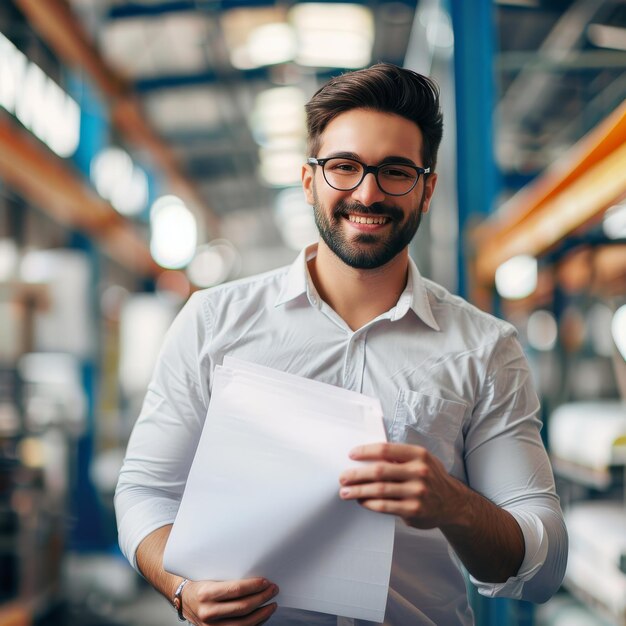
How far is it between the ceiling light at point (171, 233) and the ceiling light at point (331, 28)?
3388 millimetres

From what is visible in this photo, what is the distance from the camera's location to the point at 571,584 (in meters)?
2.81

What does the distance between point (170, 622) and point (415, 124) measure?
443 cm

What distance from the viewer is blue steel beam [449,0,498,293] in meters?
4.04

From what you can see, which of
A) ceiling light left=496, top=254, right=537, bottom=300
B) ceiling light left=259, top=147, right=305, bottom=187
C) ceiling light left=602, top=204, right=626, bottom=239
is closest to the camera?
ceiling light left=602, top=204, right=626, bottom=239

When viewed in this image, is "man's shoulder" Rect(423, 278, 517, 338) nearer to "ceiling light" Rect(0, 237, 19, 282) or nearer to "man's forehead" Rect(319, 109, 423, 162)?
"man's forehead" Rect(319, 109, 423, 162)

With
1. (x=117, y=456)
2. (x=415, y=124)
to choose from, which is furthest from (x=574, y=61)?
(x=117, y=456)

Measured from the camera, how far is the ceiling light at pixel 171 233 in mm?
8891

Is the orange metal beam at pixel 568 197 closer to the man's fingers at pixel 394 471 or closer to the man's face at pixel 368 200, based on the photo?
the man's face at pixel 368 200

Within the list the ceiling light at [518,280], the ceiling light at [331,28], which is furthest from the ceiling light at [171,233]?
the ceiling light at [518,280]

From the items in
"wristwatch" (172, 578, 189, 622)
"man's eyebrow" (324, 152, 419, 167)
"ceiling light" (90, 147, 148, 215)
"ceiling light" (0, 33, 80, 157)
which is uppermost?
"ceiling light" (90, 147, 148, 215)

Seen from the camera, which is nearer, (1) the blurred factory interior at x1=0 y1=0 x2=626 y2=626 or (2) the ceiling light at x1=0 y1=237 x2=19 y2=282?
(1) the blurred factory interior at x1=0 y1=0 x2=626 y2=626

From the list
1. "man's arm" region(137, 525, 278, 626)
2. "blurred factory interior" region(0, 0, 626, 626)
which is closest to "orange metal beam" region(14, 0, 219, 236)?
→ "blurred factory interior" region(0, 0, 626, 626)

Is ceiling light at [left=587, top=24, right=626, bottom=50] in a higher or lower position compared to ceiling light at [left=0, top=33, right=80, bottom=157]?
higher

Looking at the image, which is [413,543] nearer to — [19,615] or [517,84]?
[19,615]
